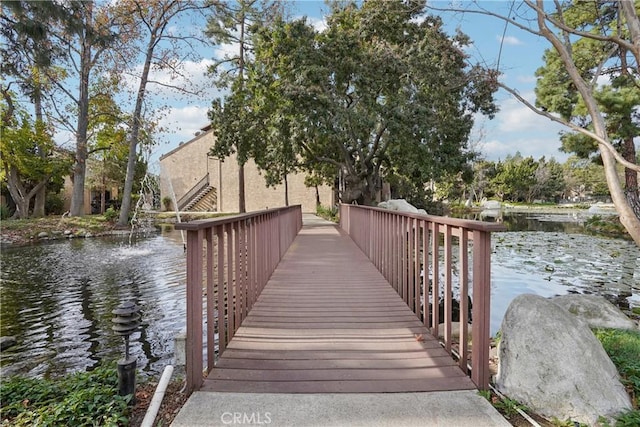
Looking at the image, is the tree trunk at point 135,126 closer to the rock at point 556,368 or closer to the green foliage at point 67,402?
the green foliage at point 67,402

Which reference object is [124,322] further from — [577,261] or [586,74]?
[586,74]

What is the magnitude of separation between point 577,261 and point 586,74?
17.1 feet

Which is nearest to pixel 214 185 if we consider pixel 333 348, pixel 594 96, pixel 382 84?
pixel 382 84

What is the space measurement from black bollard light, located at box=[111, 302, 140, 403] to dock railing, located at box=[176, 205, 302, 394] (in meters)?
0.33

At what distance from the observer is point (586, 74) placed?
1028 cm

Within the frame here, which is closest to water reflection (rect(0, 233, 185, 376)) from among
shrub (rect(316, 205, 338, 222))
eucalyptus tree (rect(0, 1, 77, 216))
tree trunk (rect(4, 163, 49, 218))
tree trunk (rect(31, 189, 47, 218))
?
eucalyptus tree (rect(0, 1, 77, 216))

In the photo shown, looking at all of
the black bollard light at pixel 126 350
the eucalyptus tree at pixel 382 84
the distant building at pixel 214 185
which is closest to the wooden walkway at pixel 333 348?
the black bollard light at pixel 126 350

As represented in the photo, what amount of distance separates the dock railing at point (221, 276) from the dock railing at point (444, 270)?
155 cm

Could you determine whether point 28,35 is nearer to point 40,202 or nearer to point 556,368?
point 556,368

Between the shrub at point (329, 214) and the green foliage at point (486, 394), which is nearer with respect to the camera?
the green foliage at point (486, 394)

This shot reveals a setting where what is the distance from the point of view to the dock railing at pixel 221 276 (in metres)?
2.21

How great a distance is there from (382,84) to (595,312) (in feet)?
31.6

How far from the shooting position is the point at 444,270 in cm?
359

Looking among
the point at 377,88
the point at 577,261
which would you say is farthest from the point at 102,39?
the point at 577,261
